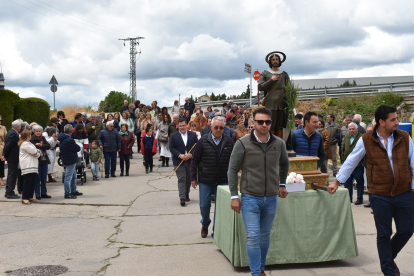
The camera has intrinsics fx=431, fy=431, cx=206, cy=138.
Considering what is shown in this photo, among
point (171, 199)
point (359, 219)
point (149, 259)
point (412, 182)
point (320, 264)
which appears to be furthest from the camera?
point (171, 199)

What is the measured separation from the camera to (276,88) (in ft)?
25.3

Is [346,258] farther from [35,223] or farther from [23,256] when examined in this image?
[35,223]

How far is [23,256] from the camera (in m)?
6.65

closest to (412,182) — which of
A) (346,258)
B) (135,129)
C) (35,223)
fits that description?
(346,258)

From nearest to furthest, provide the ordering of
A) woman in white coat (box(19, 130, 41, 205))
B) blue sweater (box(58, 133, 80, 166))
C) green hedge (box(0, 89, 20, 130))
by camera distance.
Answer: woman in white coat (box(19, 130, 41, 205)) < blue sweater (box(58, 133, 80, 166)) < green hedge (box(0, 89, 20, 130))

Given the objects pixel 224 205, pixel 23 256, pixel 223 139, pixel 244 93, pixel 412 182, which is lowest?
pixel 23 256

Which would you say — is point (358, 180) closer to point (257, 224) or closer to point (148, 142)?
point (257, 224)

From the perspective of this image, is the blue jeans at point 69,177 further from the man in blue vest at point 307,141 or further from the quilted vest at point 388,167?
the quilted vest at point 388,167

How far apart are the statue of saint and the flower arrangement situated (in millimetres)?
1923

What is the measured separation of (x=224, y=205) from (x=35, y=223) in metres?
4.86

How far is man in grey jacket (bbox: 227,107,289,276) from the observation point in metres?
4.85

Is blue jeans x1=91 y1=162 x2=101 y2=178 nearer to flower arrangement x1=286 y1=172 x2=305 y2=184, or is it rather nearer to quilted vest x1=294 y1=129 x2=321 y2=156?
quilted vest x1=294 y1=129 x2=321 y2=156

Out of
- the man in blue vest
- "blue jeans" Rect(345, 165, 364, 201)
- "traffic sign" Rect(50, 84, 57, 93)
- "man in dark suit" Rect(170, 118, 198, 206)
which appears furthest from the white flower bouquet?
"traffic sign" Rect(50, 84, 57, 93)

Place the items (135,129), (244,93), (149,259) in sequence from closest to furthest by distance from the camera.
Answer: (149,259), (135,129), (244,93)
